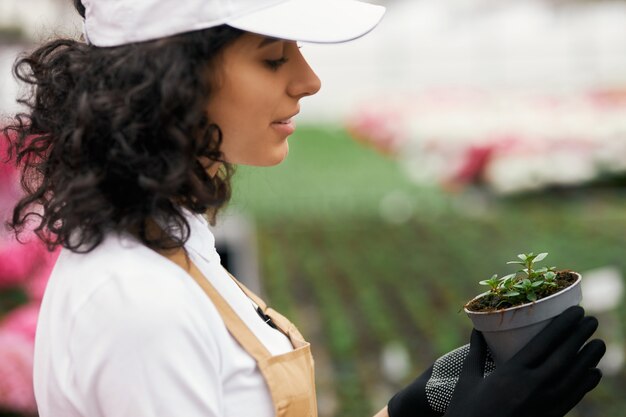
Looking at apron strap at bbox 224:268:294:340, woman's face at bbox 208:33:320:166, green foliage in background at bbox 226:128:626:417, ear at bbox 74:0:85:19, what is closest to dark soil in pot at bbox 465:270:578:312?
apron strap at bbox 224:268:294:340

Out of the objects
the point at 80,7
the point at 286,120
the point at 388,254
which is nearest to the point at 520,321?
the point at 286,120

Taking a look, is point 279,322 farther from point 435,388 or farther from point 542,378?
point 542,378

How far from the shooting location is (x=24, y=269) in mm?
3049

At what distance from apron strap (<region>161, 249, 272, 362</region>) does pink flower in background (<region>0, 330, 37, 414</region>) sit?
4.14 feet

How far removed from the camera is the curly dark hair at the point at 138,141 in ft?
4.11

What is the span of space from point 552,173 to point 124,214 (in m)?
7.93

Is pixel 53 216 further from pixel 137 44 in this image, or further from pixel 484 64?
pixel 484 64

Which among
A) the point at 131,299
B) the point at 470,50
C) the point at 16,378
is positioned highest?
the point at 131,299

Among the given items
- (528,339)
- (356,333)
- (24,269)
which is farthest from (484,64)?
(528,339)

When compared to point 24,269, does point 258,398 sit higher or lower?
higher

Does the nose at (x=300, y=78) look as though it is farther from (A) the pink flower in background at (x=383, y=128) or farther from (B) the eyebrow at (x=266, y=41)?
(A) the pink flower in background at (x=383, y=128)

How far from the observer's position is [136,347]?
116cm

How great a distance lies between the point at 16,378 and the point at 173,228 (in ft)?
4.16

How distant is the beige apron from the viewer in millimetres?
1287
